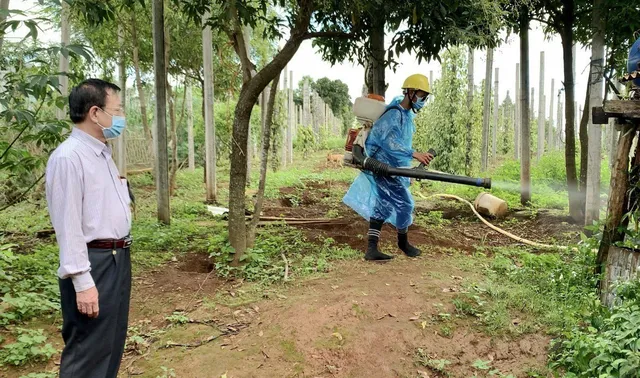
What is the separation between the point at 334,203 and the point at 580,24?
16.7 feet

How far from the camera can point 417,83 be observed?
14.1 ft

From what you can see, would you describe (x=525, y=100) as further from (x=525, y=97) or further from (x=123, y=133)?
(x=123, y=133)

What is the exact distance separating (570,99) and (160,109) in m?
5.84

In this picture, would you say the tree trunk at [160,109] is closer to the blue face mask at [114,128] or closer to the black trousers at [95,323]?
the blue face mask at [114,128]

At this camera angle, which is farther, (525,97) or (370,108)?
(525,97)

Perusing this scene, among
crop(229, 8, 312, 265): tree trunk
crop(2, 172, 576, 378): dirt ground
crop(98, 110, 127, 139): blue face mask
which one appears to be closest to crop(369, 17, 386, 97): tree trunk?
crop(229, 8, 312, 265): tree trunk

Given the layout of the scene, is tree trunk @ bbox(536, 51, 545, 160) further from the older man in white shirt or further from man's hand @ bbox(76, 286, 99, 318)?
man's hand @ bbox(76, 286, 99, 318)

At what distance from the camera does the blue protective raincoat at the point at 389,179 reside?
4.47 metres

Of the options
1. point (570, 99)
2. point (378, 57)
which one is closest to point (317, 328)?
point (378, 57)

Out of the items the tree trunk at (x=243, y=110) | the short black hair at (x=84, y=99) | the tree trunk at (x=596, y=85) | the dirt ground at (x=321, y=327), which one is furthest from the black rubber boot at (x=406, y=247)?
the short black hair at (x=84, y=99)

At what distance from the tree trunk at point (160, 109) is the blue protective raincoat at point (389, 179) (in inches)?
103

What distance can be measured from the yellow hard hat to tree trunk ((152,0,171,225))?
10.5 feet

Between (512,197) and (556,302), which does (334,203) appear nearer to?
(512,197)

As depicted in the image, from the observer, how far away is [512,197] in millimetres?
8891
